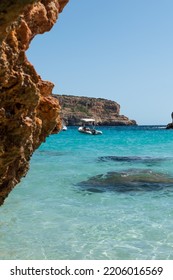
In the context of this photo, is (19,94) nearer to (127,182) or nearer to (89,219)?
(89,219)

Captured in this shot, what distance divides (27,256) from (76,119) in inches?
6160

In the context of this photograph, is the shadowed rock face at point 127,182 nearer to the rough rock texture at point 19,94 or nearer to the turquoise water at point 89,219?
the turquoise water at point 89,219

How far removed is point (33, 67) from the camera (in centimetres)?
594

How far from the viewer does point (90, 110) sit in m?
172

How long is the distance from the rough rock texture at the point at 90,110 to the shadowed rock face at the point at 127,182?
467 ft

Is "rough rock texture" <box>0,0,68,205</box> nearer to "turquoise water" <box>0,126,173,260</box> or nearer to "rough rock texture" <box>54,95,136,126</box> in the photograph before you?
"turquoise water" <box>0,126,173,260</box>

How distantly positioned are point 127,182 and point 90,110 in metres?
156

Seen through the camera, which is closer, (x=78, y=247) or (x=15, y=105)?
(x=15, y=105)

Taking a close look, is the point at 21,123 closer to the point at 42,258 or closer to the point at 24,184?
the point at 42,258

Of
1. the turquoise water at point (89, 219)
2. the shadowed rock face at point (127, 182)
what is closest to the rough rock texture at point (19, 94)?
the turquoise water at point (89, 219)

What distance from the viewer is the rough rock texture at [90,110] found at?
16388cm

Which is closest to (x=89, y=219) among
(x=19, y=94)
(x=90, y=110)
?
(x=19, y=94)
